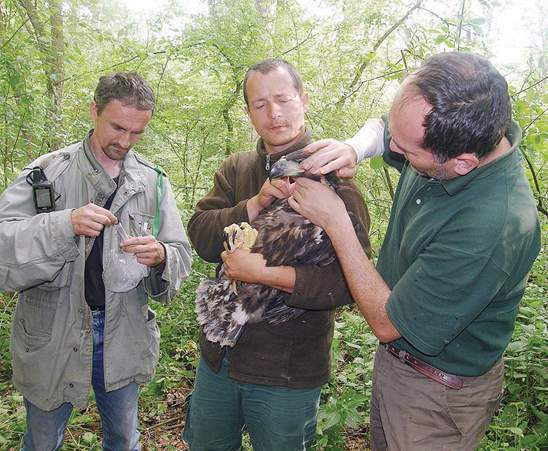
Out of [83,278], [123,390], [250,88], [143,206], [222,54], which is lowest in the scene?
[123,390]

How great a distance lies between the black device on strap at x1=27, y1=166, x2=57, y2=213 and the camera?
8.06 feet

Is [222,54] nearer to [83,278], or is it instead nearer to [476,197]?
[83,278]

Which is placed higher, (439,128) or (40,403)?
(439,128)

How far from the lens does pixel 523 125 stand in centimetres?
323

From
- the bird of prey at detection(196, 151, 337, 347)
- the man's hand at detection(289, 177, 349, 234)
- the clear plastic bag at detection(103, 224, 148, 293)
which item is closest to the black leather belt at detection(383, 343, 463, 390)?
the bird of prey at detection(196, 151, 337, 347)

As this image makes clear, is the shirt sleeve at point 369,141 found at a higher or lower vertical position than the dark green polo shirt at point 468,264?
higher

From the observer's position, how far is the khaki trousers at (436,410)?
6.24 feet

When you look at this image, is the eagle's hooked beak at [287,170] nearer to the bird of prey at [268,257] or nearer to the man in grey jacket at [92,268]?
the bird of prey at [268,257]

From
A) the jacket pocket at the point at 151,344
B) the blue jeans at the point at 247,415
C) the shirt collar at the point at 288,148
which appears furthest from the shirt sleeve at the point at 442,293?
the jacket pocket at the point at 151,344

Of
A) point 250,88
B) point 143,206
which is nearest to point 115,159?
point 143,206

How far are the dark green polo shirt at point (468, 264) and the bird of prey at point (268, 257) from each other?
1.49 ft

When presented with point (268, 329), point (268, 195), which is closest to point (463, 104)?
point (268, 195)

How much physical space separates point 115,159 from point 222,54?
12.9ft

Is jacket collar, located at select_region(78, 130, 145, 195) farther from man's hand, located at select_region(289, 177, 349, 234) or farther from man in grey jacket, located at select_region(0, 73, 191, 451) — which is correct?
man's hand, located at select_region(289, 177, 349, 234)
